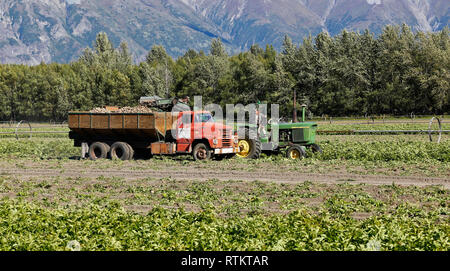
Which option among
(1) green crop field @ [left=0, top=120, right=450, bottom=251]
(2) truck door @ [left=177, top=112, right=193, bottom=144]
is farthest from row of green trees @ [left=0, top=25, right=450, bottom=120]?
(2) truck door @ [left=177, top=112, right=193, bottom=144]

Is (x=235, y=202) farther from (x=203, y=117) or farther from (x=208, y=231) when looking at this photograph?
(x=203, y=117)

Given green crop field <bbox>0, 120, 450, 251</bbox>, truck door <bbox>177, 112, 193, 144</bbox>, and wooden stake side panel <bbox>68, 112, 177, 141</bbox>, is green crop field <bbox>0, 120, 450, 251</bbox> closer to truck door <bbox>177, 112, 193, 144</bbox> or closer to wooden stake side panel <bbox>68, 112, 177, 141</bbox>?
truck door <bbox>177, 112, 193, 144</bbox>

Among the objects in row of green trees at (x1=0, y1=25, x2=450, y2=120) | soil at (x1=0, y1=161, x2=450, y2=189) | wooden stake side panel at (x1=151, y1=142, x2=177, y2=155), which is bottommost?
soil at (x1=0, y1=161, x2=450, y2=189)

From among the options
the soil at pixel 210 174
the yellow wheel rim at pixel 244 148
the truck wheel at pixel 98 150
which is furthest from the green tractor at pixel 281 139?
the truck wheel at pixel 98 150

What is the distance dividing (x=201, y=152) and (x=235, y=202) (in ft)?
29.9

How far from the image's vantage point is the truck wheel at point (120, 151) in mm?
22328

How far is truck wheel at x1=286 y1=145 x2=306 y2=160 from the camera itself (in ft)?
69.9

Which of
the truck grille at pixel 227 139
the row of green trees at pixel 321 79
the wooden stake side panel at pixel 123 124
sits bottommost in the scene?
the truck grille at pixel 227 139

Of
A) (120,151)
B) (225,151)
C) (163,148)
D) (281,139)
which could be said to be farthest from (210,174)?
(120,151)

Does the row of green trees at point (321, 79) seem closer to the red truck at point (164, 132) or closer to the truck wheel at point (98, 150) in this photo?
the truck wheel at point (98, 150)

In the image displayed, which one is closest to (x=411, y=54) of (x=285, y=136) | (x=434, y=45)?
(x=434, y=45)

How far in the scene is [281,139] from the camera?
2239 centimetres

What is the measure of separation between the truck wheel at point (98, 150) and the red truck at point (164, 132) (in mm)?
381
